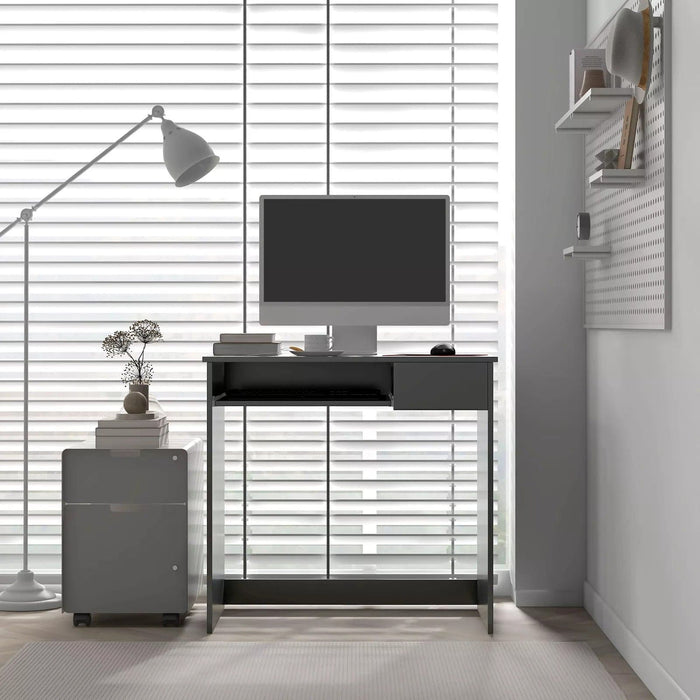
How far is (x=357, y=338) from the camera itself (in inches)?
128

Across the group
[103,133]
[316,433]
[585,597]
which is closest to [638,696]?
[585,597]

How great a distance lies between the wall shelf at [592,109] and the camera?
8.46 ft

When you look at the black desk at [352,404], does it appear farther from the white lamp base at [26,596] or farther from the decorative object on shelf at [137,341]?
the white lamp base at [26,596]

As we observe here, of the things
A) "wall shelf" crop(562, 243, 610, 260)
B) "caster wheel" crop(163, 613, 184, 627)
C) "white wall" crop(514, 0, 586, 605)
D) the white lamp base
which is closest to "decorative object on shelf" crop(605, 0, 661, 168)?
"wall shelf" crop(562, 243, 610, 260)

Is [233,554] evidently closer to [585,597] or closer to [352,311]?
[352,311]

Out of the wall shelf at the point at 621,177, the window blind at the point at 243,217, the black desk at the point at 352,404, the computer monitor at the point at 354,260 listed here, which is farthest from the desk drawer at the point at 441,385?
the wall shelf at the point at 621,177

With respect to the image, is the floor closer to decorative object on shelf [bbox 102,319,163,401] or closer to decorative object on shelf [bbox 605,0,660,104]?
decorative object on shelf [bbox 102,319,163,401]

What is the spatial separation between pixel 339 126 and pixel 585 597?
1.96 m

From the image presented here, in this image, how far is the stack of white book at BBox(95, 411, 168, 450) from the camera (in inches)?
119

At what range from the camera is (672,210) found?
238cm

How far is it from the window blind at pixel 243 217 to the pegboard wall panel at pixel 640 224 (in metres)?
0.53

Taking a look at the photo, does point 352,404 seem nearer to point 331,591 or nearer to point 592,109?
point 331,591

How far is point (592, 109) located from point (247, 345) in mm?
1309

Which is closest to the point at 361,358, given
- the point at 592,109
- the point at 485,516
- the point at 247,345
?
the point at 247,345
